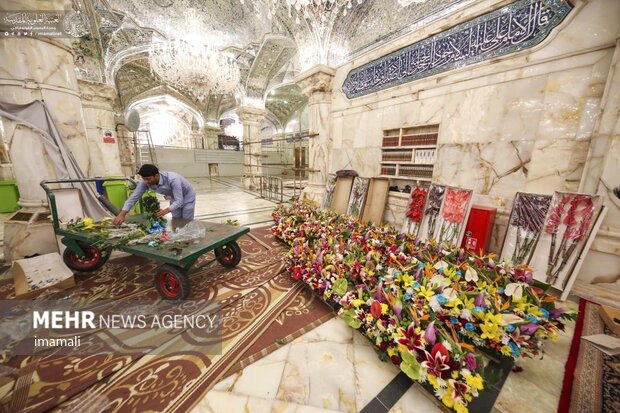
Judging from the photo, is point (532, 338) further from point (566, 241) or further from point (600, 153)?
point (600, 153)

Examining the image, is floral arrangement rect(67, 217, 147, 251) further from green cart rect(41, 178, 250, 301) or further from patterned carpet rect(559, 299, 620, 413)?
patterned carpet rect(559, 299, 620, 413)

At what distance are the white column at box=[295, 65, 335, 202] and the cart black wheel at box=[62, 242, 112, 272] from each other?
180 inches

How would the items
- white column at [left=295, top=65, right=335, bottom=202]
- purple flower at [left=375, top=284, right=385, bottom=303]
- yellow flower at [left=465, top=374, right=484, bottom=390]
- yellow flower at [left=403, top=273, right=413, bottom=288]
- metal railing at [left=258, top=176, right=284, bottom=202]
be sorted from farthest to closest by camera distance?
metal railing at [left=258, top=176, right=284, bottom=202] → white column at [left=295, top=65, right=335, bottom=202] → yellow flower at [left=403, top=273, right=413, bottom=288] → purple flower at [left=375, top=284, right=385, bottom=303] → yellow flower at [left=465, top=374, right=484, bottom=390]

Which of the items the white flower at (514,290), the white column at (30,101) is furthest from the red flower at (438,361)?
the white column at (30,101)

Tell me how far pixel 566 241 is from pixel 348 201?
3.46 m

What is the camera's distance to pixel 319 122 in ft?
20.0

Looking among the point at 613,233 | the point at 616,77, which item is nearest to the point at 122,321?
the point at 613,233

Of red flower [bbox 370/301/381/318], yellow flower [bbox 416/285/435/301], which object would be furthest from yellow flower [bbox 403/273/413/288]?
red flower [bbox 370/301/381/318]

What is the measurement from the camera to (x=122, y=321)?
2.20 meters

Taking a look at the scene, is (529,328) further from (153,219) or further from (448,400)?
(153,219)

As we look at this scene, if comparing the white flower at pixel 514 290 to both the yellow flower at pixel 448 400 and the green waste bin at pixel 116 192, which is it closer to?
the yellow flower at pixel 448 400

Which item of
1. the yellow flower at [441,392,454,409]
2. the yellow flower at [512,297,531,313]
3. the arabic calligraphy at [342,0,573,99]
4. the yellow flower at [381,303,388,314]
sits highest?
the arabic calligraphy at [342,0,573,99]

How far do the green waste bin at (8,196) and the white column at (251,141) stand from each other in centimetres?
735

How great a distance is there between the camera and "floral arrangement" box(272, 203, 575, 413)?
1447 mm
